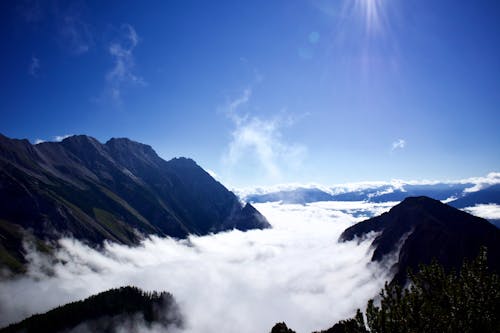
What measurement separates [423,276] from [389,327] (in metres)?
5.13

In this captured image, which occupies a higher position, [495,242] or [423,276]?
[423,276]

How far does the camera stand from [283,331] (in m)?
66.4

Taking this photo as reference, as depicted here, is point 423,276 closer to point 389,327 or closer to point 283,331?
point 389,327

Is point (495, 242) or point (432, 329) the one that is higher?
point (432, 329)

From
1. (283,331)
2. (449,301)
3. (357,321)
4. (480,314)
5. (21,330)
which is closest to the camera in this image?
(480,314)

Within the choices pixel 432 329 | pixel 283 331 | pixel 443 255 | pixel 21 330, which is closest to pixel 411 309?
pixel 432 329

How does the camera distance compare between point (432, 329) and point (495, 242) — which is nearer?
point (432, 329)

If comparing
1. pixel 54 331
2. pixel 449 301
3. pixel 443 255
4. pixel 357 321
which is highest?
pixel 449 301

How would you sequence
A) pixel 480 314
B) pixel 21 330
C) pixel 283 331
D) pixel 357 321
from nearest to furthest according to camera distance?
pixel 480 314, pixel 357 321, pixel 283 331, pixel 21 330

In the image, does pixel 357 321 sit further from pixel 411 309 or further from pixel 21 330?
pixel 21 330

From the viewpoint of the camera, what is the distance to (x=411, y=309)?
23406 millimetres

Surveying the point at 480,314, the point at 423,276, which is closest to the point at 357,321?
the point at 423,276

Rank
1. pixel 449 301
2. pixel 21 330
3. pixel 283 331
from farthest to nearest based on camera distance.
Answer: pixel 21 330 → pixel 283 331 → pixel 449 301

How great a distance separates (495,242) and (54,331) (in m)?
271
